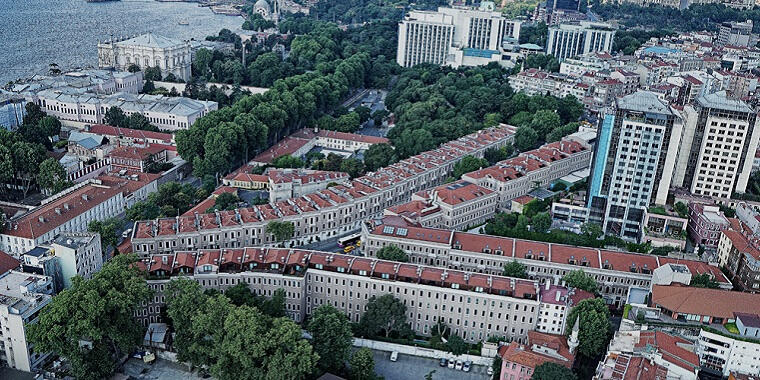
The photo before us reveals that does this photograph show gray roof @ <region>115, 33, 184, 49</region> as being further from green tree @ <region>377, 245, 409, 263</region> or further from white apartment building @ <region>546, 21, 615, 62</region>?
green tree @ <region>377, 245, 409, 263</region>

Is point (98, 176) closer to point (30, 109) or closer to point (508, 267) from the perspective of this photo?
point (30, 109)

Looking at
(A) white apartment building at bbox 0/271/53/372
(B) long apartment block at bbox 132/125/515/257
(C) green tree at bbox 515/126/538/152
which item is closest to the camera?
(A) white apartment building at bbox 0/271/53/372

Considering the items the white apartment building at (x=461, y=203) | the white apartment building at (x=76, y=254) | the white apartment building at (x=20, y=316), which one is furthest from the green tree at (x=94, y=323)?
the white apartment building at (x=461, y=203)

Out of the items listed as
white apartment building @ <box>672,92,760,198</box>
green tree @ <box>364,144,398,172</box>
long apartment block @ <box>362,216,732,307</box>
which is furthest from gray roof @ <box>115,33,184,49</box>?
white apartment building @ <box>672,92,760,198</box>

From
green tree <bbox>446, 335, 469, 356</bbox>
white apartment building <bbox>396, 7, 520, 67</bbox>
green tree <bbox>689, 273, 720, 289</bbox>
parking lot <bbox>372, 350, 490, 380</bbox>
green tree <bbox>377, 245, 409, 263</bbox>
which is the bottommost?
parking lot <bbox>372, 350, 490, 380</bbox>

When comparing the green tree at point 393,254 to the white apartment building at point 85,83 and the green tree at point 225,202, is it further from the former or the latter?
the white apartment building at point 85,83

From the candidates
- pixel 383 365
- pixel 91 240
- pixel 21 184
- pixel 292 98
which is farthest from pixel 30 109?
pixel 383 365
